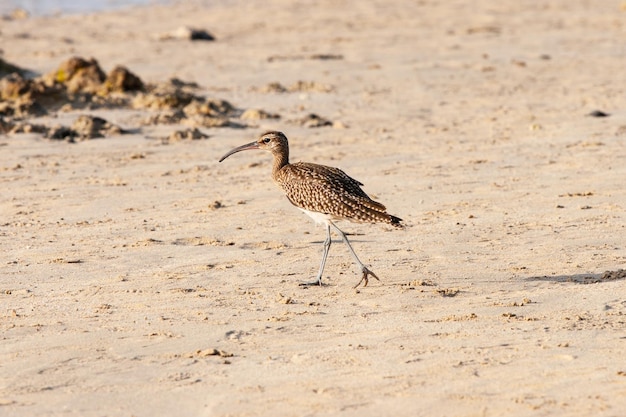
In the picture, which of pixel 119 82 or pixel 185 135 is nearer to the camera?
pixel 185 135

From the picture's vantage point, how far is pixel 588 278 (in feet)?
27.0

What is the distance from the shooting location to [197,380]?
631 centimetres

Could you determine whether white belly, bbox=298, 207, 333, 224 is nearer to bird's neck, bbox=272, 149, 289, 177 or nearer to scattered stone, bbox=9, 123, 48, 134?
bird's neck, bbox=272, 149, 289, 177

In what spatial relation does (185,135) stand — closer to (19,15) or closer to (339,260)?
(339,260)

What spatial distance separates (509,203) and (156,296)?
13.4 feet

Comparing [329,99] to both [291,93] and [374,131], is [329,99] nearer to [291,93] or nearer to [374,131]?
Result: [291,93]

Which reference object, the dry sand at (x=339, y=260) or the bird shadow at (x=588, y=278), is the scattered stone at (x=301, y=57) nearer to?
the dry sand at (x=339, y=260)

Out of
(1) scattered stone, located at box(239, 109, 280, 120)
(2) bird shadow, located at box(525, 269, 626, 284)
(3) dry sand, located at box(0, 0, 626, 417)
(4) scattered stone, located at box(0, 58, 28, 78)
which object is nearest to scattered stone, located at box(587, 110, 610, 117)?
(3) dry sand, located at box(0, 0, 626, 417)

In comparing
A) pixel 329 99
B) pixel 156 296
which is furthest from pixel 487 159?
pixel 156 296

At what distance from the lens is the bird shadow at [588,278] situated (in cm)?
814

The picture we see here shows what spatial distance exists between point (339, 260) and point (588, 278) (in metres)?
1.96

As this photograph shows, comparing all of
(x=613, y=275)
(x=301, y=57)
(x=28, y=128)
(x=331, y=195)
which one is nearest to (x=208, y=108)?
(x=28, y=128)

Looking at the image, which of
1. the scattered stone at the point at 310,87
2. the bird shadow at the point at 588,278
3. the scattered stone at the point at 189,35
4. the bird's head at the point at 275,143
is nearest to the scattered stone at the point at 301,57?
the scattered stone at the point at 310,87

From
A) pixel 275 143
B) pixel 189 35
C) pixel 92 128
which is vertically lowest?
pixel 189 35
